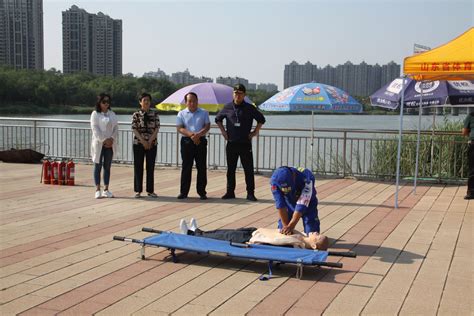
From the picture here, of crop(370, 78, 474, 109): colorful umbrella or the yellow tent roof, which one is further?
crop(370, 78, 474, 109): colorful umbrella

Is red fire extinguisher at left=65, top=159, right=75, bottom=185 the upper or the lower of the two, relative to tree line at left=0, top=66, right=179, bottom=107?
lower

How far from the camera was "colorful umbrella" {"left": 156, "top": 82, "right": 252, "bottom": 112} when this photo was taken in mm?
11663

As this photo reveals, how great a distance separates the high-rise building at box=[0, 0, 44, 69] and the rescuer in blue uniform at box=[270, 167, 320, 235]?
79.9 feet

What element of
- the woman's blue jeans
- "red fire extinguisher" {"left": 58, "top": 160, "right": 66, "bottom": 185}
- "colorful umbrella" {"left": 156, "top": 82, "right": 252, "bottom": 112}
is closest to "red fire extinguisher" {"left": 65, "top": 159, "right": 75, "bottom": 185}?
"red fire extinguisher" {"left": 58, "top": 160, "right": 66, "bottom": 185}

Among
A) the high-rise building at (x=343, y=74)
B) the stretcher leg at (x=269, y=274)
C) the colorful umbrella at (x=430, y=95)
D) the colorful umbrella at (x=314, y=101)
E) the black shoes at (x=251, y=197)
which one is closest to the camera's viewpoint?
the stretcher leg at (x=269, y=274)

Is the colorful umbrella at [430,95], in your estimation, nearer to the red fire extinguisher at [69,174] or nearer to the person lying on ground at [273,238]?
the red fire extinguisher at [69,174]

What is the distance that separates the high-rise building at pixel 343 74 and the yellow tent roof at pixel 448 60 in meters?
7.87

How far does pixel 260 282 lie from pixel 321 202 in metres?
4.45

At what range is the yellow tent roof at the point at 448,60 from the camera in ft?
25.7

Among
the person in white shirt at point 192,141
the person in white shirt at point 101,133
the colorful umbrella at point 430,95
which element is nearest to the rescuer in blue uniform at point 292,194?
the person in white shirt at point 192,141

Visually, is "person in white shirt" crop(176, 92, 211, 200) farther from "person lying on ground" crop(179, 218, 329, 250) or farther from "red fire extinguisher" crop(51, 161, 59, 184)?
"person lying on ground" crop(179, 218, 329, 250)

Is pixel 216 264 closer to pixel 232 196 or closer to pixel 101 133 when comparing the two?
pixel 232 196

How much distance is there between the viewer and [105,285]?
15.0ft

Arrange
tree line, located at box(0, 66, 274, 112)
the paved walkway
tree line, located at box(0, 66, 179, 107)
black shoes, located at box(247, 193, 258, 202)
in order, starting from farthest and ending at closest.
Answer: tree line, located at box(0, 66, 179, 107), tree line, located at box(0, 66, 274, 112), black shoes, located at box(247, 193, 258, 202), the paved walkway
